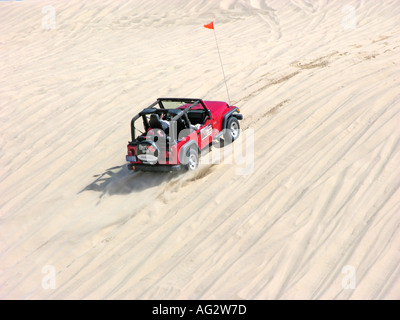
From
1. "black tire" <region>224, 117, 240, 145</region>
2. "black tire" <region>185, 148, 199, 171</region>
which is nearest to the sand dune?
"black tire" <region>185, 148, 199, 171</region>

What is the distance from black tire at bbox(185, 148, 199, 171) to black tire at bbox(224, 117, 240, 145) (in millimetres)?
1016

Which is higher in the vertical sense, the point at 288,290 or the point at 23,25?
the point at 23,25

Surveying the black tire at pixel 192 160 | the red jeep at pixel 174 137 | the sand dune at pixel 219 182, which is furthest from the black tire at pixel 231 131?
the black tire at pixel 192 160

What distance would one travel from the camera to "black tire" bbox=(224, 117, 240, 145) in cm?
884

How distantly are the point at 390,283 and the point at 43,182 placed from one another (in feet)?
22.2

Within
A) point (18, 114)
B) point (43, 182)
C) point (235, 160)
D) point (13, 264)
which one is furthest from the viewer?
point (18, 114)

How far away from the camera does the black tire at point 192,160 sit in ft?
25.8

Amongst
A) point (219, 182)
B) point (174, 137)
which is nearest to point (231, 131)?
point (174, 137)

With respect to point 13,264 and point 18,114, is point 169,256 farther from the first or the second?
point 18,114

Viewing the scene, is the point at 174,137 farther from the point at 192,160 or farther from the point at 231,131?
the point at 231,131

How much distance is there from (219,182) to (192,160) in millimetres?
821

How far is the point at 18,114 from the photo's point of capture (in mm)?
11664

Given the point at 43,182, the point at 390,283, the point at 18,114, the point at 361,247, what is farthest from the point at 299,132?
the point at 18,114

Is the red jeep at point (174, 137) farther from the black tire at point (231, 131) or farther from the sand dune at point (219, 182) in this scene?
the sand dune at point (219, 182)
